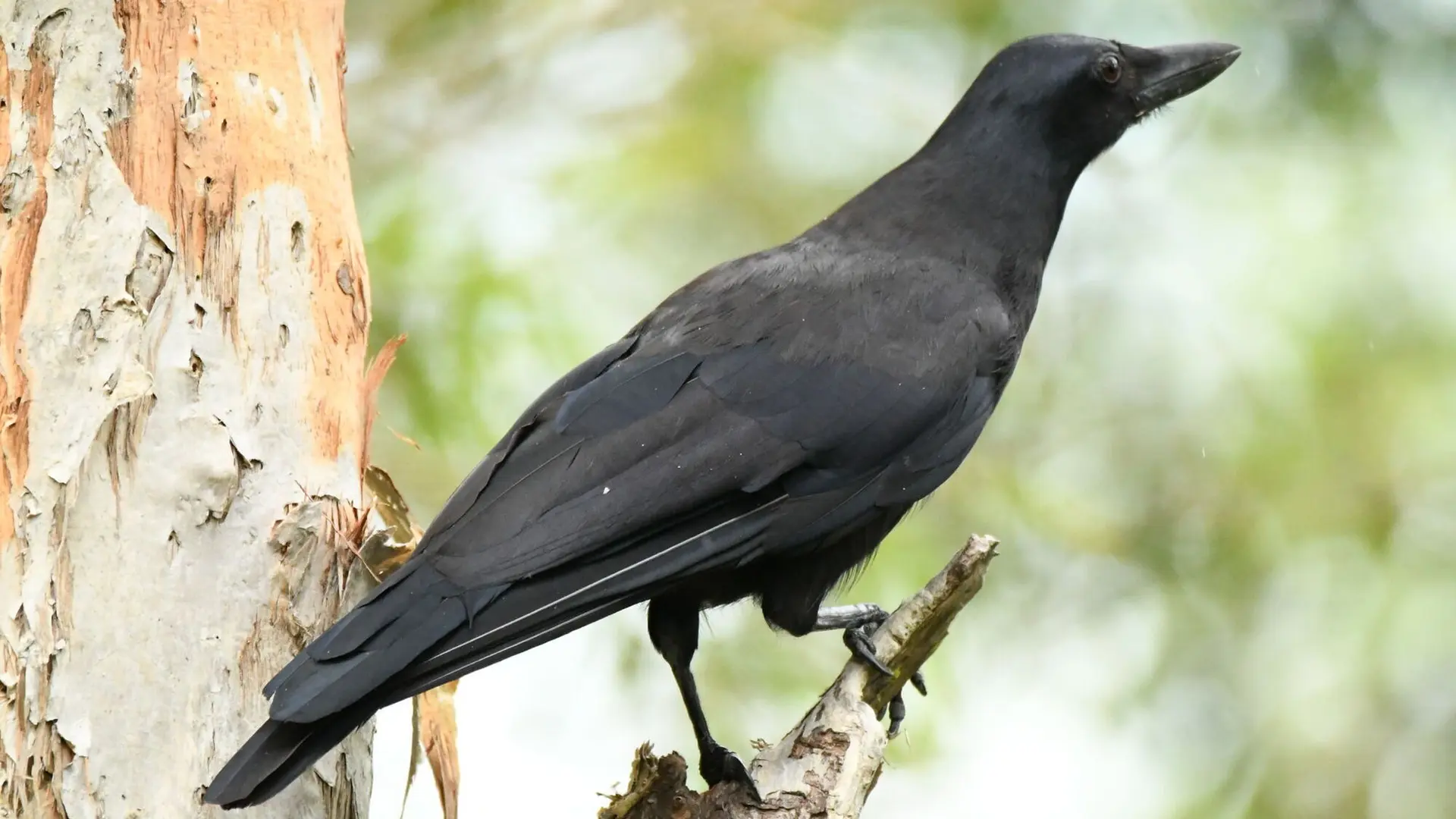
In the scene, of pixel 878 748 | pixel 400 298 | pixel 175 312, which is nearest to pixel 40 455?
pixel 175 312

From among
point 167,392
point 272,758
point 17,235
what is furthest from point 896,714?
point 17,235

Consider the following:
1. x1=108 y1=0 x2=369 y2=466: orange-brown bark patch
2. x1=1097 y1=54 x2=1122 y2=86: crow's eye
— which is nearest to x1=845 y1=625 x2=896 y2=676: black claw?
x1=108 y1=0 x2=369 y2=466: orange-brown bark patch

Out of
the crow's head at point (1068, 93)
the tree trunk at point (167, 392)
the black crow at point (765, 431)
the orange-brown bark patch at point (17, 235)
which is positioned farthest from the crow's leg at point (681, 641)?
the crow's head at point (1068, 93)

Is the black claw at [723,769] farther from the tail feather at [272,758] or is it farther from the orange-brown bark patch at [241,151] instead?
the orange-brown bark patch at [241,151]

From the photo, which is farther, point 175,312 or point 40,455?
point 175,312

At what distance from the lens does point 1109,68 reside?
3158mm

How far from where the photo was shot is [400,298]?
4762 mm

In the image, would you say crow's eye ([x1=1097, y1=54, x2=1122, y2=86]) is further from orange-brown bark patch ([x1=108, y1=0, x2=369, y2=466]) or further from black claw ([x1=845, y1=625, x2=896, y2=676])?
orange-brown bark patch ([x1=108, y1=0, x2=369, y2=466])

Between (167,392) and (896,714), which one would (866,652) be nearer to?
(896,714)

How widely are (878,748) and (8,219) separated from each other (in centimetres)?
176

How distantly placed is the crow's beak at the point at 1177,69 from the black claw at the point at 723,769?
1.68 meters

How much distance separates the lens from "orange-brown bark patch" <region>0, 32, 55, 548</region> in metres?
2.38

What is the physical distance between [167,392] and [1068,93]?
1905mm

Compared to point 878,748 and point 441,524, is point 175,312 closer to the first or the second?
point 441,524
